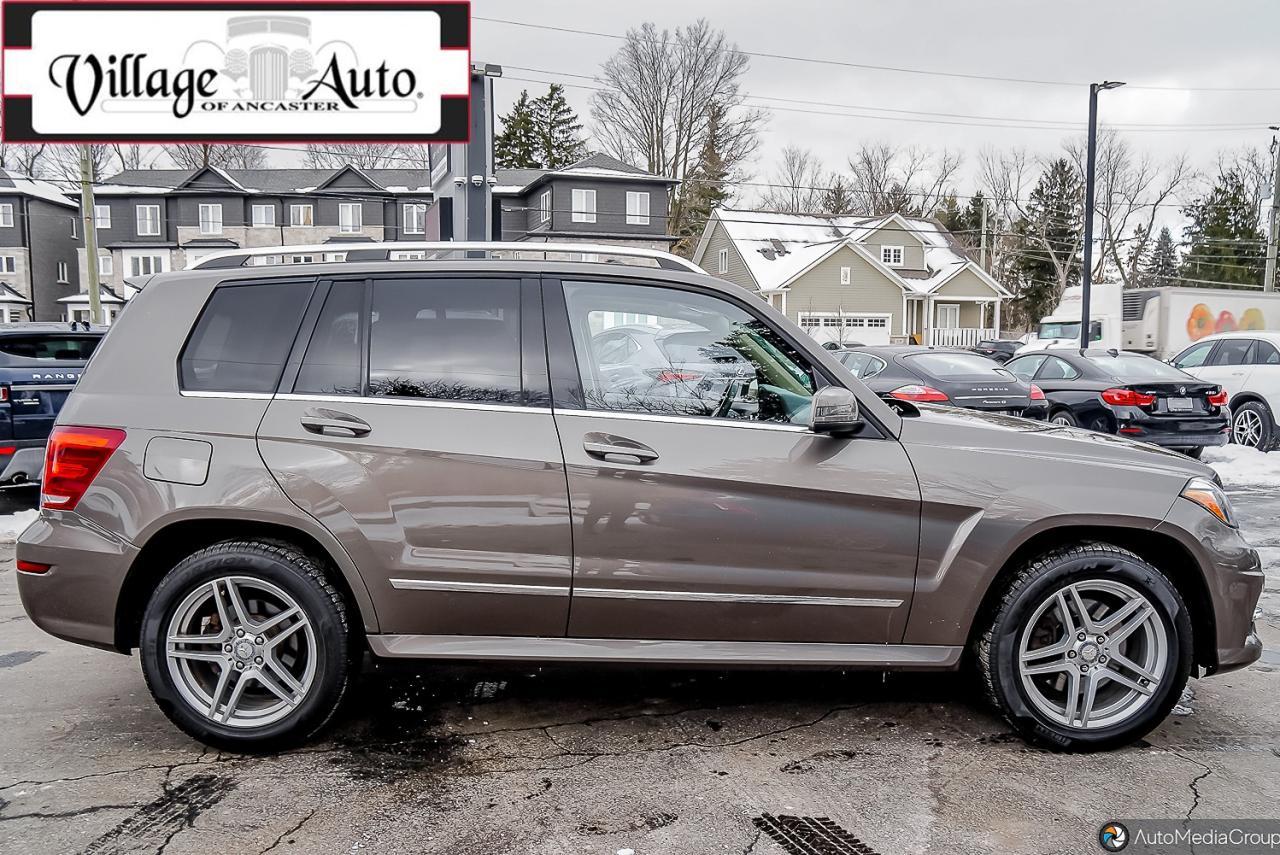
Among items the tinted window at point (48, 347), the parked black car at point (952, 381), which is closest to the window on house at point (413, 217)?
the parked black car at point (952, 381)

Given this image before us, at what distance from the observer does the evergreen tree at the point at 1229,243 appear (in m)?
58.8

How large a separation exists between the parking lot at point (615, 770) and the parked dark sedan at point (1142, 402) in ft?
23.0

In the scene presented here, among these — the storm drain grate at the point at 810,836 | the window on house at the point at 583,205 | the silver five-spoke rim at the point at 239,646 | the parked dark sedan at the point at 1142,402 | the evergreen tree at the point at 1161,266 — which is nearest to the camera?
the storm drain grate at the point at 810,836

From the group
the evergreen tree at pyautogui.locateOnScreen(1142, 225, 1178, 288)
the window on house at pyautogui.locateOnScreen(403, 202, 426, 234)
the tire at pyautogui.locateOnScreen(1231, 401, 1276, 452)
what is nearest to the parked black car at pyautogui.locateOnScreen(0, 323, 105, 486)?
the tire at pyautogui.locateOnScreen(1231, 401, 1276, 452)

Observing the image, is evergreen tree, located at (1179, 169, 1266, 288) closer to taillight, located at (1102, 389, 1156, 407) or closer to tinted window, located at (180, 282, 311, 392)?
taillight, located at (1102, 389, 1156, 407)

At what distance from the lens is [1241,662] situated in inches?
135

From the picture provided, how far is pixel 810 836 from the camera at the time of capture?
2.80 metres

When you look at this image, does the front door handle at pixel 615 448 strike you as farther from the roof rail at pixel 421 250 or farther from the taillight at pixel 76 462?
the taillight at pixel 76 462

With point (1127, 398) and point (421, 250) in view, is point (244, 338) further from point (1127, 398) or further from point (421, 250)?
point (1127, 398)

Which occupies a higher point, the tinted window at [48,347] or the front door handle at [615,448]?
the tinted window at [48,347]

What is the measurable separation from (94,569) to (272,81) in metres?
9.16

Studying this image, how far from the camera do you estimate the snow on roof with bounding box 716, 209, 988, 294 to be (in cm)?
4394

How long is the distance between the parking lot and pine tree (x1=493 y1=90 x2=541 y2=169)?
5915 cm

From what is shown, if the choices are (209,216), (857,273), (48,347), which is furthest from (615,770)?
(209,216)
